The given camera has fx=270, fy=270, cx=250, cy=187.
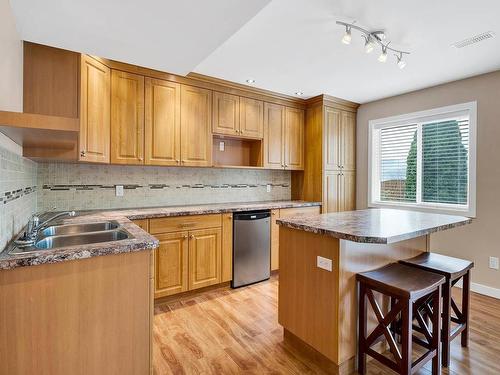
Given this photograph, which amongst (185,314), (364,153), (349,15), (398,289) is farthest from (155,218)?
(364,153)

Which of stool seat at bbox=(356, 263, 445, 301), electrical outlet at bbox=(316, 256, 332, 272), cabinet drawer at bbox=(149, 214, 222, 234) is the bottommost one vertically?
stool seat at bbox=(356, 263, 445, 301)

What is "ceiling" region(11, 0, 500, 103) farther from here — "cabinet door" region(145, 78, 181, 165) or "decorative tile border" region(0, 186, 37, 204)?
"decorative tile border" region(0, 186, 37, 204)

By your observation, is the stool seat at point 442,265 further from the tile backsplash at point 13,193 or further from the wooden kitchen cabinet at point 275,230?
the tile backsplash at point 13,193

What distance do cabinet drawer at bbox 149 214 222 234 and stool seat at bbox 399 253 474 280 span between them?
72.8 inches

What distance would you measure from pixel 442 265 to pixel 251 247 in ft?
6.33

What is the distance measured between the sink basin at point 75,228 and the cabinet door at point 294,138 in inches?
102

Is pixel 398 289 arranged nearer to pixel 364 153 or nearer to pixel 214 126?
pixel 214 126

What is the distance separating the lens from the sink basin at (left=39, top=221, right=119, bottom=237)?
6.47ft

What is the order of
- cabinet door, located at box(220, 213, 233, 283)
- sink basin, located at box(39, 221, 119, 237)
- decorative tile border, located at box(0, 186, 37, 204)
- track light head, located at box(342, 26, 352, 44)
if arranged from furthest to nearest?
1. cabinet door, located at box(220, 213, 233, 283)
2. track light head, located at box(342, 26, 352, 44)
3. sink basin, located at box(39, 221, 119, 237)
4. decorative tile border, located at box(0, 186, 37, 204)

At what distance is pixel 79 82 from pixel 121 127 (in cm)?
57

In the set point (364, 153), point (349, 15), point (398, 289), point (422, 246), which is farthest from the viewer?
point (364, 153)

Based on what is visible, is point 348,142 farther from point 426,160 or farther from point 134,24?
point 134,24

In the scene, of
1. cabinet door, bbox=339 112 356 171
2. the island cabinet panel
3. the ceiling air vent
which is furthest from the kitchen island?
cabinet door, bbox=339 112 356 171

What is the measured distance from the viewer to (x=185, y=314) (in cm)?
260
